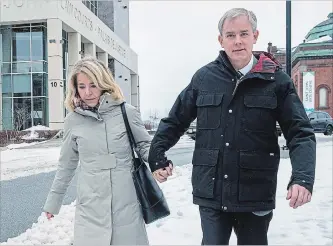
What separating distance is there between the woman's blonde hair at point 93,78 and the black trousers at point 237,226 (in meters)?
1.21

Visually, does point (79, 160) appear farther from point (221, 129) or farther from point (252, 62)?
point (252, 62)

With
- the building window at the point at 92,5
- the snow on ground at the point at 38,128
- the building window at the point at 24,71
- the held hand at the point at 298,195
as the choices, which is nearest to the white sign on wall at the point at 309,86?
the building window at the point at 92,5

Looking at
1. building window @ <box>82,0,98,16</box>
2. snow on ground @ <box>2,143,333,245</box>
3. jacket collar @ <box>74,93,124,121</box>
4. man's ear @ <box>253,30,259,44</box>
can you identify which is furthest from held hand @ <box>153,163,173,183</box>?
building window @ <box>82,0,98,16</box>

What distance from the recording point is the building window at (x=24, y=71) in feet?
94.6

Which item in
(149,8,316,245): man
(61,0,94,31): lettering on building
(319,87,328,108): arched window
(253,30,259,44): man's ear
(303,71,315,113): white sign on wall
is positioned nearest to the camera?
(149,8,316,245): man

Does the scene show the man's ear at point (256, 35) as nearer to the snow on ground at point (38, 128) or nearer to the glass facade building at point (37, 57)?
the glass facade building at point (37, 57)

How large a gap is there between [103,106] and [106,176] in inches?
21.1

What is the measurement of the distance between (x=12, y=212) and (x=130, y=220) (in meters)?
4.74

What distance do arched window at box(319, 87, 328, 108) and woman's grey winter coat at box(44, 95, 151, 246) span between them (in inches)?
1752

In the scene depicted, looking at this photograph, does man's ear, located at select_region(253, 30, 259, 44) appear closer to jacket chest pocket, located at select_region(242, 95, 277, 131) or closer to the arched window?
jacket chest pocket, located at select_region(242, 95, 277, 131)

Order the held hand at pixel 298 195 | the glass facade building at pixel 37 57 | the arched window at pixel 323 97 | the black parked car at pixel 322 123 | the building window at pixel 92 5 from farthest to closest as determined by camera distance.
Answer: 1. the arched window at pixel 323 97
2. the building window at pixel 92 5
3. the black parked car at pixel 322 123
4. the glass facade building at pixel 37 57
5. the held hand at pixel 298 195

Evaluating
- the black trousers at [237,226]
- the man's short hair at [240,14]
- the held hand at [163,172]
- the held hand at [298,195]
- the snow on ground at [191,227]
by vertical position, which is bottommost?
the snow on ground at [191,227]

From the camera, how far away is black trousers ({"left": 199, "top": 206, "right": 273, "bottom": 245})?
2.55 meters

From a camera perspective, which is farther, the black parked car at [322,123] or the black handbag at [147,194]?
the black parked car at [322,123]
